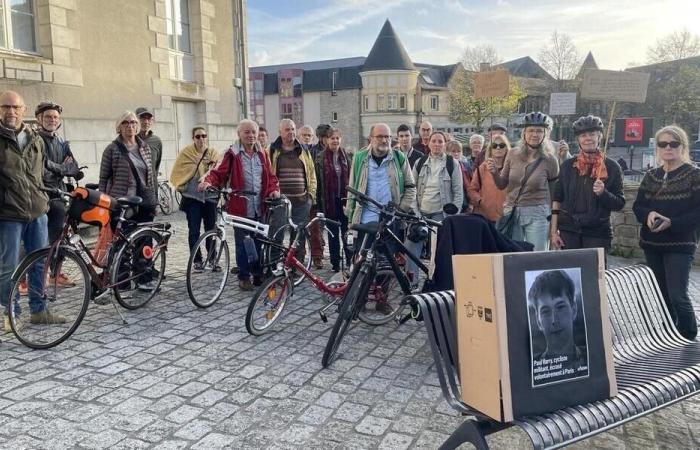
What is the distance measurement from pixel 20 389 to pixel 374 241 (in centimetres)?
275

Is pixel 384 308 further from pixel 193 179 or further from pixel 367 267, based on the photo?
pixel 193 179

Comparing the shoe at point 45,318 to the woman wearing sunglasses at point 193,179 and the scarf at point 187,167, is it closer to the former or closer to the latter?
the woman wearing sunglasses at point 193,179

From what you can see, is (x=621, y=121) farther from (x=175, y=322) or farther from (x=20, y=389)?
(x=20, y=389)

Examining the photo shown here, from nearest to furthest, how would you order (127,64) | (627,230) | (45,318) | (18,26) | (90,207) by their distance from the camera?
(45,318) → (90,207) → (627,230) → (18,26) → (127,64)

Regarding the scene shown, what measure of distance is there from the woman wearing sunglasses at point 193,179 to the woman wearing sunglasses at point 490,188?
324cm

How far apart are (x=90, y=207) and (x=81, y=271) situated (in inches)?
27.3

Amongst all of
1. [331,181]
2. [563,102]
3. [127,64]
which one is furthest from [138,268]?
[563,102]

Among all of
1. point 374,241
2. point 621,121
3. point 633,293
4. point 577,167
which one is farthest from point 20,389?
point 621,121

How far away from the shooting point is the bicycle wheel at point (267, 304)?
4676 mm

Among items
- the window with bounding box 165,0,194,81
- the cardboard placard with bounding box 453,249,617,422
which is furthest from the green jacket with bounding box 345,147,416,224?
the window with bounding box 165,0,194,81

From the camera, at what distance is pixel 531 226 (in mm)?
5090

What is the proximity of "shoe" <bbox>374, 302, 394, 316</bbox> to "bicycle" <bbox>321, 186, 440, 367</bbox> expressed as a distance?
1.12 feet

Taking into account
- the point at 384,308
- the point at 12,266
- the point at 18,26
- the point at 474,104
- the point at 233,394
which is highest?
the point at 474,104

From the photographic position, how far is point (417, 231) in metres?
4.74
